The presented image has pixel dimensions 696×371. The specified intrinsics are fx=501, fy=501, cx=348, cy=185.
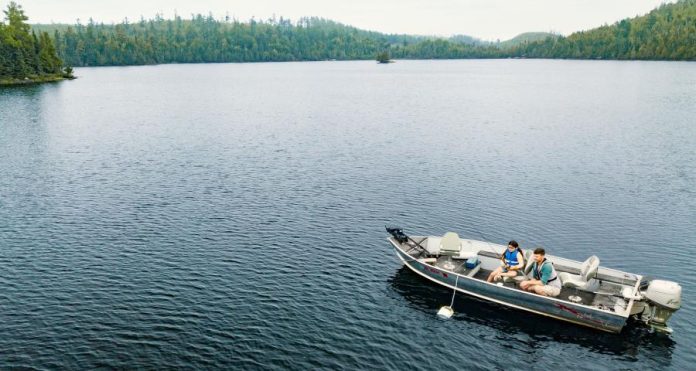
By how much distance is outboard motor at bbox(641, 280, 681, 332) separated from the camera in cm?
3553

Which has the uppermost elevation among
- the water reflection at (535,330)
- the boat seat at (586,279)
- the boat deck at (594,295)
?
the boat seat at (586,279)

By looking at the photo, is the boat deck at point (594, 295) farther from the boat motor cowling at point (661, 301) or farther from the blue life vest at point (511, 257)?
the boat motor cowling at point (661, 301)

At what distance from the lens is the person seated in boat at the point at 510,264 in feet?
135

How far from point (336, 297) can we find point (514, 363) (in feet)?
47.9

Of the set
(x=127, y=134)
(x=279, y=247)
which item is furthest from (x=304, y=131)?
(x=279, y=247)

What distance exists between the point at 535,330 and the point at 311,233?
25.6 meters

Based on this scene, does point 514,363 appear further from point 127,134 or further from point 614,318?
point 127,134

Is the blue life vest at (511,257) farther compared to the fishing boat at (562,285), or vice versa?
the blue life vest at (511,257)

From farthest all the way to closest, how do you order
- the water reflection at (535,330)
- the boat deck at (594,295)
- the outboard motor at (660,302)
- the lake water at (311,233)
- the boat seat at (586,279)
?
1. the boat seat at (586,279)
2. the boat deck at (594,295)
3. the outboard motor at (660,302)
4. the water reflection at (535,330)
5. the lake water at (311,233)

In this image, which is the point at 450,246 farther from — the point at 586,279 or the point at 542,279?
the point at 586,279

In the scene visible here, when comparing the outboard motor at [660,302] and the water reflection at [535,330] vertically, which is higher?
the outboard motor at [660,302]

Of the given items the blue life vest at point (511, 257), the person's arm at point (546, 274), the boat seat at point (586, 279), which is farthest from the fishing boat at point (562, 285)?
the person's arm at point (546, 274)

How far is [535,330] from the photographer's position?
3769 centimetres

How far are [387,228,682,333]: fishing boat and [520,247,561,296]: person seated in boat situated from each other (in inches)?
27.1
